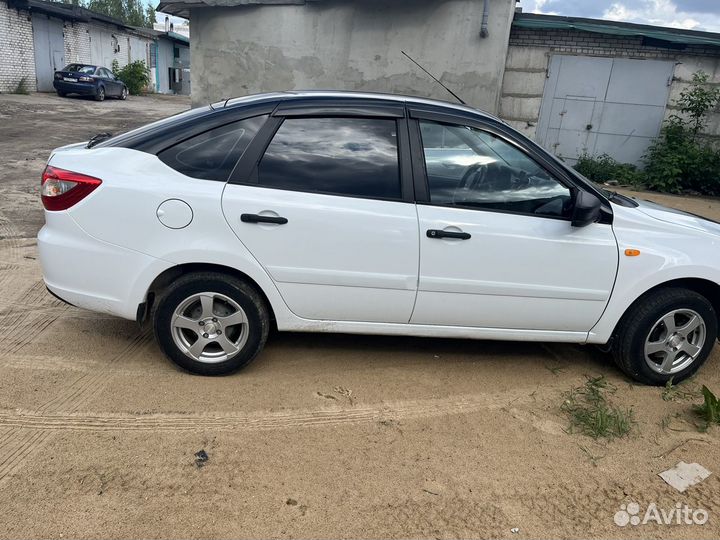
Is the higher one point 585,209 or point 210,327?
point 585,209

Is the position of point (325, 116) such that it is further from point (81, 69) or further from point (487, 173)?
point (81, 69)

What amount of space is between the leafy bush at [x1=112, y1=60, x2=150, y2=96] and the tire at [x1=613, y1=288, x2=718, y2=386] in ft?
119

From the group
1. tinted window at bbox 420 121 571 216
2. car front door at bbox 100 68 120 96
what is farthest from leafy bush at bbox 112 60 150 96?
tinted window at bbox 420 121 571 216

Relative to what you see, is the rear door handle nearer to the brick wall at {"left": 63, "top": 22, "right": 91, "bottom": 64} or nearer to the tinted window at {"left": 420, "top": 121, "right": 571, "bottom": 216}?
the tinted window at {"left": 420, "top": 121, "right": 571, "bottom": 216}

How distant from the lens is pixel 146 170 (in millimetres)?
3393

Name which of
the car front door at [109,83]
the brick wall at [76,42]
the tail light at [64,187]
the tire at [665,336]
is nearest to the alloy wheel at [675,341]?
the tire at [665,336]

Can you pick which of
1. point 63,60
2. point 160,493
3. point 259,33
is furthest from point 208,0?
point 63,60

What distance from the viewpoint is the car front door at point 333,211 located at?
3373 mm


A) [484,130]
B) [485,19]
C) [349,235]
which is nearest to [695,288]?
[484,130]

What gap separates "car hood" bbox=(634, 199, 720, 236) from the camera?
3729 mm

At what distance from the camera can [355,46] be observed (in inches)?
439

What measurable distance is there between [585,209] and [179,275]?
2.49 metres

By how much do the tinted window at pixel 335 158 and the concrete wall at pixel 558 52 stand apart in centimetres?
873

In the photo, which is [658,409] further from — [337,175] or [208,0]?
[208,0]
